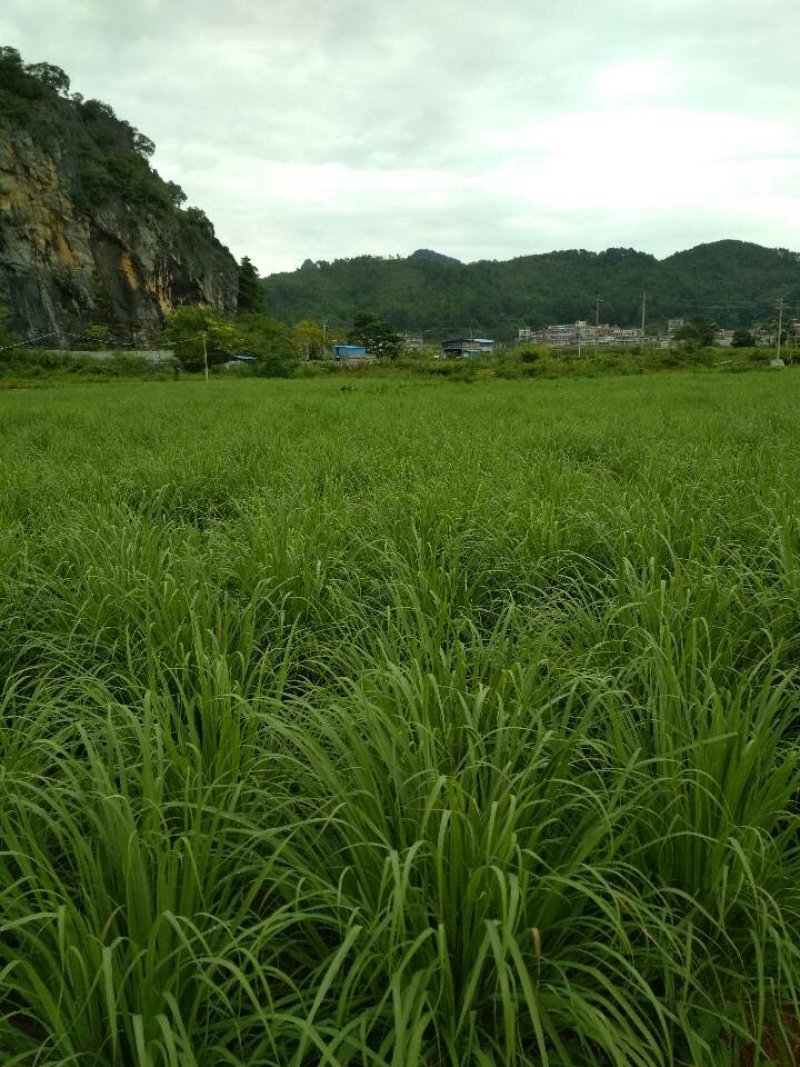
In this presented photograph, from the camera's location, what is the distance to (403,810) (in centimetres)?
155

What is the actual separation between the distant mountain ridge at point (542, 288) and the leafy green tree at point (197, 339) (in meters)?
29.0

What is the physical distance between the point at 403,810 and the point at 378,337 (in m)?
59.9

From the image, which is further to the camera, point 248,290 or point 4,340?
point 248,290

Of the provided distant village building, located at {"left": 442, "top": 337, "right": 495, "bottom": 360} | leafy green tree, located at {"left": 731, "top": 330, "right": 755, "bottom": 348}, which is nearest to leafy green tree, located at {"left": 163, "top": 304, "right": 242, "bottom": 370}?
distant village building, located at {"left": 442, "top": 337, "right": 495, "bottom": 360}

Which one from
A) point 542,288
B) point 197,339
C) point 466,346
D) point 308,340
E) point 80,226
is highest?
point 80,226

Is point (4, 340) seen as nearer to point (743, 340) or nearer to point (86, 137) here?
point (86, 137)

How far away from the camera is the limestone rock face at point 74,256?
2034 inches

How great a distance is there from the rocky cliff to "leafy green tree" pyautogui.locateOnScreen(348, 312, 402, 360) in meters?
20.1

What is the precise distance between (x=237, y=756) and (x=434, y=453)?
5476 millimetres

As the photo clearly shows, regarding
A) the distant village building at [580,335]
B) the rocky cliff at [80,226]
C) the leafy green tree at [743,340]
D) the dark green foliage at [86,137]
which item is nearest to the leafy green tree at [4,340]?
the rocky cliff at [80,226]

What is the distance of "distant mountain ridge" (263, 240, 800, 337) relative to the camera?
8531 centimetres

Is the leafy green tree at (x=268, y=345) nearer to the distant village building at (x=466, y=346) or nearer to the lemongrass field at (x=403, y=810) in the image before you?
the distant village building at (x=466, y=346)

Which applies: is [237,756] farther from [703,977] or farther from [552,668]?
[703,977]

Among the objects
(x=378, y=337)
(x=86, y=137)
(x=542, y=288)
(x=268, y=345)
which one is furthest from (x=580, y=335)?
(x=86, y=137)
